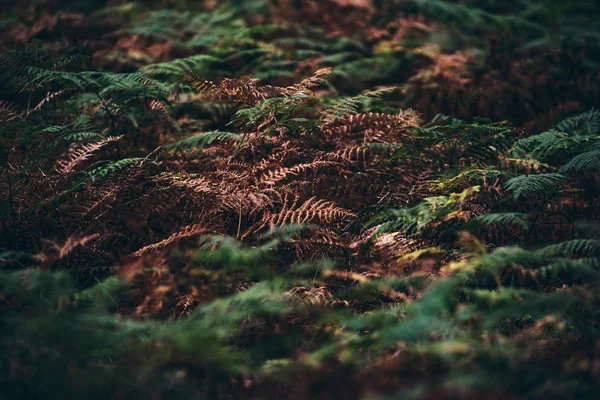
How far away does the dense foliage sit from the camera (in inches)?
84.7

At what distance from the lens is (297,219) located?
122 inches

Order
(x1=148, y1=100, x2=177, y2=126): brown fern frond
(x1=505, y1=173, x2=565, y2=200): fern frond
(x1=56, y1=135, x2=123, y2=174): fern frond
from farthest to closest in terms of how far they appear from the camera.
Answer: (x1=148, y1=100, x2=177, y2=126): brown fern frond, (x1=56, y1=135, x2=123, y2=174): fern frond, (x1=505, y1=173, x2=565, y2=200): fern frond

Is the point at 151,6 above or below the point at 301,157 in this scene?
above

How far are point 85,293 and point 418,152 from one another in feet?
8.23

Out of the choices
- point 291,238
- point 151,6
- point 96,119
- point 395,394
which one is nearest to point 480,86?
point 291,238

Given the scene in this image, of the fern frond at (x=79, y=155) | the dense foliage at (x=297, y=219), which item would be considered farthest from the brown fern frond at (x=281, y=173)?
the fern frond at (x=79, y=155)

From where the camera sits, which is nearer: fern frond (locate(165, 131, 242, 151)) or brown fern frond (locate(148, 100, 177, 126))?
fern frond (locate(165, 131, 242, 151))

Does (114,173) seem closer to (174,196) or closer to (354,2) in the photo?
(174,196)

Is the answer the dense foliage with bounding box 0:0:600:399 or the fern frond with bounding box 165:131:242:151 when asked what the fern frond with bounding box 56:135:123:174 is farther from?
the fern frond with bounding box 165:131:242:151

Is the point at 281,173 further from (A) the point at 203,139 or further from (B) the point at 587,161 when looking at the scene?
(B) the point at 587,161

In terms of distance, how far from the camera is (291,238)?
316 centimetres

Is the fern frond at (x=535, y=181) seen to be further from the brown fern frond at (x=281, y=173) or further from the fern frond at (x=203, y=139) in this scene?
the fern frond at (x=203, y=139)

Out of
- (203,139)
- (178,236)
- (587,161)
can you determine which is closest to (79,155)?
(203,139)

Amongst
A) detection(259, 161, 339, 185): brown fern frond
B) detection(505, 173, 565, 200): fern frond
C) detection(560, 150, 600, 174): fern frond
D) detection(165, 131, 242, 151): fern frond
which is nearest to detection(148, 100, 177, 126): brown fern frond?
detection(165, 131, 242, 151): fern frond
